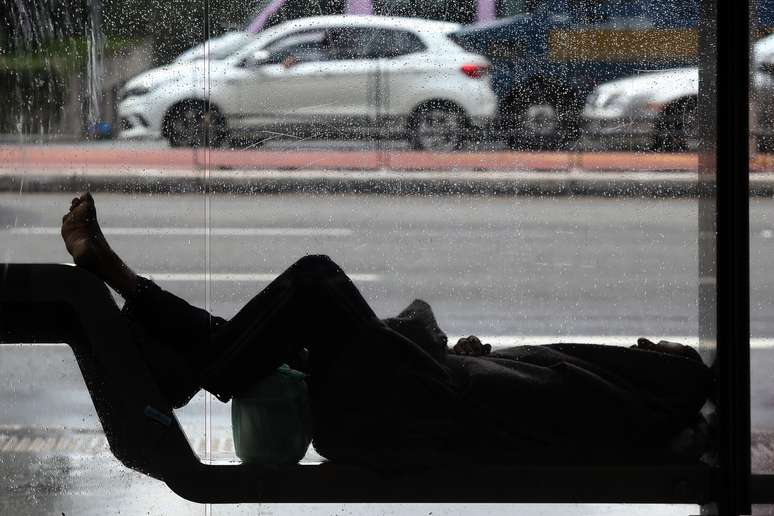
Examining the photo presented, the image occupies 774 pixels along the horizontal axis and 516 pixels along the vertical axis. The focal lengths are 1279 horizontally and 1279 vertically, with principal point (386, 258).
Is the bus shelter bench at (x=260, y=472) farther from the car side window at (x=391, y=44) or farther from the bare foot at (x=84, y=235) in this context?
the car side window at (x=391, y=44)

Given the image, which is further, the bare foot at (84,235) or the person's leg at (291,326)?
the bare foot at (84,235)

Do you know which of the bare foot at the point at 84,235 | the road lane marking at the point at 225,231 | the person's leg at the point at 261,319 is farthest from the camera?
the road lane marking at the point at 225,231

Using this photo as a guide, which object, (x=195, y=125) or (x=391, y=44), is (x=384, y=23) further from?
(x=195, y=125)

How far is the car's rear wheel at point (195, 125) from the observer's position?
10.5ft

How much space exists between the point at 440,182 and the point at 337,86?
13.8 inches

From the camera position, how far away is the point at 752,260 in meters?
3.22

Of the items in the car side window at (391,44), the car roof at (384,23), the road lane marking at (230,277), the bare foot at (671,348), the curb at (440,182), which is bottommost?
the bare foot at (671,348)

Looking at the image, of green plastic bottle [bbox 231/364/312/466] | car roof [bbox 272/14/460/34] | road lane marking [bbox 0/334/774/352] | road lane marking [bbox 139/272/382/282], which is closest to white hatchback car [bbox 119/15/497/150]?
car roof [bbox 272/14/460/34]

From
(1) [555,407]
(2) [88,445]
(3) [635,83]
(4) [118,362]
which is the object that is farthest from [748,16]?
(2) [88,445]

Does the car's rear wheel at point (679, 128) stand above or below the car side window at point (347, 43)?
below

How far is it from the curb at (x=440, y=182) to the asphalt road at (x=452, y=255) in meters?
0.02

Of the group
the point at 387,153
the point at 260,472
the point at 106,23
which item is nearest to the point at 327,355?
the point at 260,472

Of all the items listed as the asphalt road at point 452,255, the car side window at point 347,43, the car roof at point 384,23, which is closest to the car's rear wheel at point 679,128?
the asphalt road at point 452,255

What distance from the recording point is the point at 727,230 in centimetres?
311
